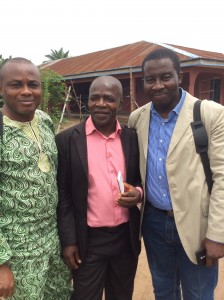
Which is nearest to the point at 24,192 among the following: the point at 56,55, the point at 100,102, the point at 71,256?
the point at 71,256

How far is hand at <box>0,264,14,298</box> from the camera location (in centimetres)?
171

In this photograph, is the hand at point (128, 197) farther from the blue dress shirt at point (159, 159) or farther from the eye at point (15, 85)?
the eye at point (15, 85)

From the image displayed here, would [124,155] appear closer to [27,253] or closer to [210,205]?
[210,205]

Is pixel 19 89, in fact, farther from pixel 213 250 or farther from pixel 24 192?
pixel 213 250

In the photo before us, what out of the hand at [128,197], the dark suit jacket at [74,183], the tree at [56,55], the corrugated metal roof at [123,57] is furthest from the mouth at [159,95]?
the tree at [56,55]

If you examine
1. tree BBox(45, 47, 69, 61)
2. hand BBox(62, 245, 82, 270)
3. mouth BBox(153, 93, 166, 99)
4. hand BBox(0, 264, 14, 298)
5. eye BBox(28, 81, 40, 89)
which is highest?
tree BBox(45, 47, 69, 61)

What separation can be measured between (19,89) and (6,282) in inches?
44.4

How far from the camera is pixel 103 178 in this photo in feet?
7.02

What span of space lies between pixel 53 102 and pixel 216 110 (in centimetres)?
1215

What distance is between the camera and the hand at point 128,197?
2021mm

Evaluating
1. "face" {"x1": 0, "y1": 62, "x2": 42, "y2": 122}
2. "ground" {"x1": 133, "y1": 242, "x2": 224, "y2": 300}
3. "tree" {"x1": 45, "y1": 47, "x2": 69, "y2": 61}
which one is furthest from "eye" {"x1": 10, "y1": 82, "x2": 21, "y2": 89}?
"tree" {"x1": 45, "y1": 47, "x2": 69, "y2": 61}

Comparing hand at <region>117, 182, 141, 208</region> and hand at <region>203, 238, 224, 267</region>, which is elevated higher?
hand at <region>117, 182, 141, 208</region>

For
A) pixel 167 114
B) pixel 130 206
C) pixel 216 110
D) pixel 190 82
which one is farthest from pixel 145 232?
pixel 190 82

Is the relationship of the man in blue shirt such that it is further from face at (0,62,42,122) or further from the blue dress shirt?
face at (0,62,42,122)
